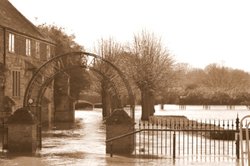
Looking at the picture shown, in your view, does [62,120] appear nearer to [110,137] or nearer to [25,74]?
[25,74]

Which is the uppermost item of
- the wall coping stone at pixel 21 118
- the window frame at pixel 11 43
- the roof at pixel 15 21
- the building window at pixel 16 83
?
the roof at pixel 15 21

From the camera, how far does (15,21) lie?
133 feet

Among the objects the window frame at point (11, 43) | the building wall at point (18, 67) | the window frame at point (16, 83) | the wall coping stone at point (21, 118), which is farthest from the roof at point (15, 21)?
the wall coping stone at point (21, 118)

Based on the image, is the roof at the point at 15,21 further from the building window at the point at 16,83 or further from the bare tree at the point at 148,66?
the bare tree at the point at 148,66

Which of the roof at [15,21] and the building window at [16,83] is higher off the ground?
the roof at [15,21]

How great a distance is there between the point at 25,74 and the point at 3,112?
6340 millimetres

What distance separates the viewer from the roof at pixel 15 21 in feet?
124

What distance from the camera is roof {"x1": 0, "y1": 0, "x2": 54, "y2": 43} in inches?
1486

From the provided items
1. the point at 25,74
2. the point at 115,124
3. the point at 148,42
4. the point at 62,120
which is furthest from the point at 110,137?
the point at 148,42

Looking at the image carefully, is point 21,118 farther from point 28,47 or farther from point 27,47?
point 28,47

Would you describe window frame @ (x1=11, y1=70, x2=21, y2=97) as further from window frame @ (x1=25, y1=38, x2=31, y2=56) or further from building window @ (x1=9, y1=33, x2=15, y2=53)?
window frame @ (x1=25, y1=38, x2=31, y2=56)

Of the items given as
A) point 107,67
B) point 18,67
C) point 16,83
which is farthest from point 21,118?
point 107,67

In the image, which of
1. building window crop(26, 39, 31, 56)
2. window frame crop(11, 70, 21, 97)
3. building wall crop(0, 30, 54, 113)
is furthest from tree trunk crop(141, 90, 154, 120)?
window frame crop(11, 70, 21, 97)

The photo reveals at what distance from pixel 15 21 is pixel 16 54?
3.09 m
